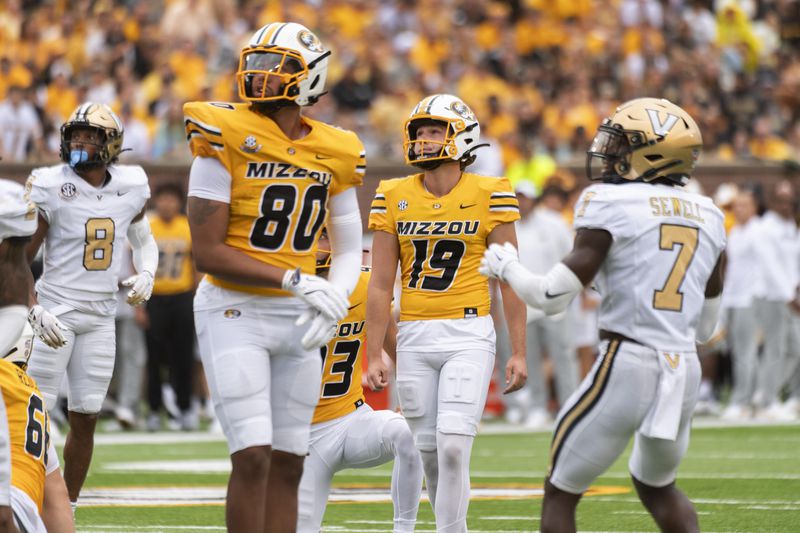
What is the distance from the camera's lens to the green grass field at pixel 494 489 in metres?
7.93

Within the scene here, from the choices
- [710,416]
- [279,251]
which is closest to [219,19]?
[710,416]

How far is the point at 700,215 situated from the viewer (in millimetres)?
5395

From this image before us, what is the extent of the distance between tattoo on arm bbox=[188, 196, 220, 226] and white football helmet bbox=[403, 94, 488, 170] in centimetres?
164

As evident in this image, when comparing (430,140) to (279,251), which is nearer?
(279,251)

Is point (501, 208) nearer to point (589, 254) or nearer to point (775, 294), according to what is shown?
point (589, 254)

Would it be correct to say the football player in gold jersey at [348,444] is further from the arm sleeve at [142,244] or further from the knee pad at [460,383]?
the arm sleeve at [142,244]

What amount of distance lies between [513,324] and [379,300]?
23.9 inches

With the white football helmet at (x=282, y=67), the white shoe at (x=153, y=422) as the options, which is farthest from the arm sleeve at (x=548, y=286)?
the white shoe at (x=153, y=422)

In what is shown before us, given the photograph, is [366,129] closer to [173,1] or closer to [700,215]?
[173,1]

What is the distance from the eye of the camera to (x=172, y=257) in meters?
13.9

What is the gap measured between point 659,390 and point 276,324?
1354mm

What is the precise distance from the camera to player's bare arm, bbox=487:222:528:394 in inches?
264

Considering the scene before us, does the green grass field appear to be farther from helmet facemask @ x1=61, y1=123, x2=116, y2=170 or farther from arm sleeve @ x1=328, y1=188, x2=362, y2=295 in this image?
arm sleeve @ x1=328, y1=188, x2=362, y2=295

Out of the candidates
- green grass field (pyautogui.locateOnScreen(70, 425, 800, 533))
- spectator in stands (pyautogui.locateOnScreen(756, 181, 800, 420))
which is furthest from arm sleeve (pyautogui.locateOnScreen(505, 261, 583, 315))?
spectator in stands (pyautogui.locateOnScreen(756, 181, 800, 420))
